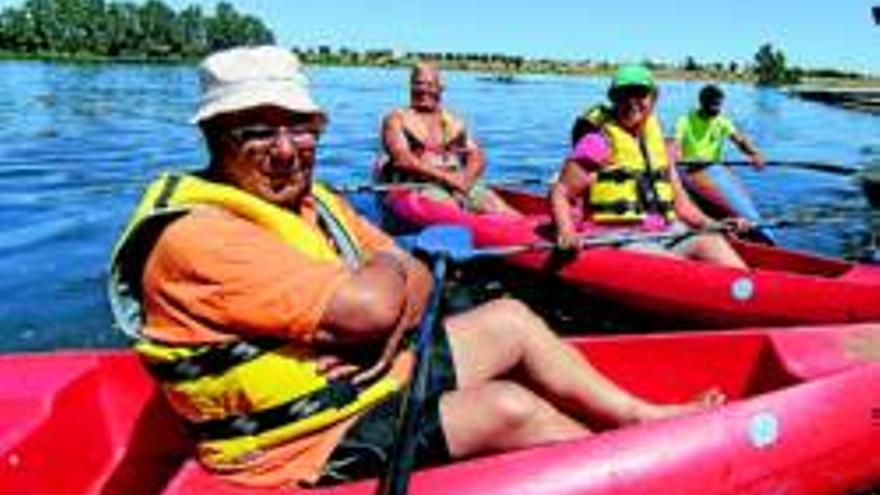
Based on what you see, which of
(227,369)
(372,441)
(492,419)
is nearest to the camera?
(227,369)

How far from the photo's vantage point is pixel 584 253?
26.6 feet

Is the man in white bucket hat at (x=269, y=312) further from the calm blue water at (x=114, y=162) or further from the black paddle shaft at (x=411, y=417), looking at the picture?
the calm blue water at (x=114, y=162)

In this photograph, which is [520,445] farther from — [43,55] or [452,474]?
[43,55]

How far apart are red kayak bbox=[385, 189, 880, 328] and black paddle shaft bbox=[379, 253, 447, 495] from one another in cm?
375

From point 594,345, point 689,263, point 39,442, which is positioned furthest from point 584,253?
point 39,442

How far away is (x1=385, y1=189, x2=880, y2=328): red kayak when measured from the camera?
23.9 ft

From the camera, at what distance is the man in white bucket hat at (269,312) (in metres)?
3.29

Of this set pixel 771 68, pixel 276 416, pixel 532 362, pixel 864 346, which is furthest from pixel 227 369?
pixel 771 68

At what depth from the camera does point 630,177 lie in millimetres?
8031

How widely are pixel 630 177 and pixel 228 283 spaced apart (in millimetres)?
5136

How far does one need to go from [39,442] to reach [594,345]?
2.27 m

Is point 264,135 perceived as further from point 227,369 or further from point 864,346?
point 864,346

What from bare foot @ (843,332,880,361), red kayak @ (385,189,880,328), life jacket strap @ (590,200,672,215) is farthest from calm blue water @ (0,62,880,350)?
bare foot @ (843,332,880,361)

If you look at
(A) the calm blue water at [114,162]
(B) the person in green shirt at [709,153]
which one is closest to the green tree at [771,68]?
(A) the calm blue water at [114,162]
